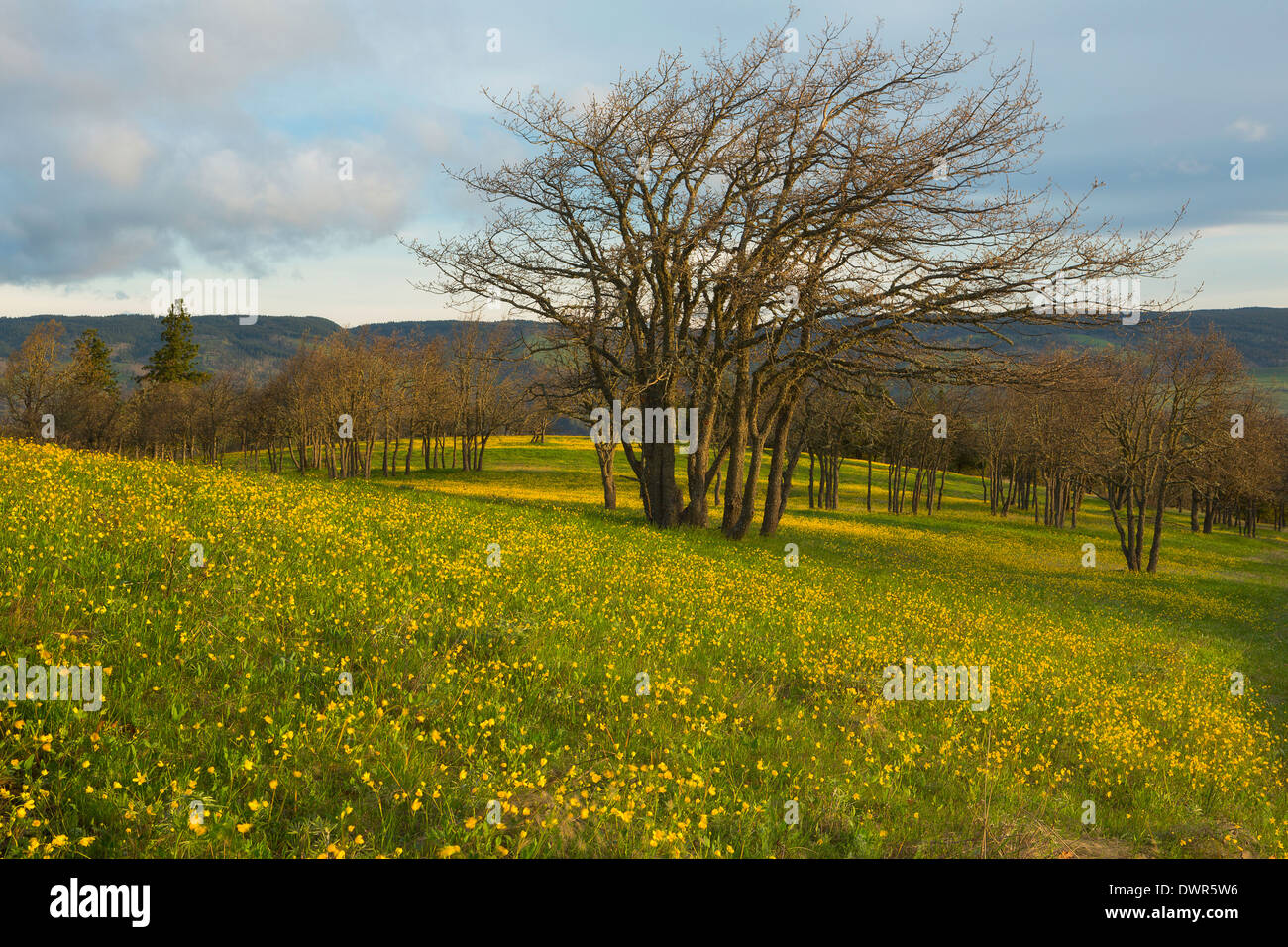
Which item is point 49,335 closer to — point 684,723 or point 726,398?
point 726,398

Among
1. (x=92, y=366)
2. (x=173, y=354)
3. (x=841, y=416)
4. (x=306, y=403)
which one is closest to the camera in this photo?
(x=841, y=416)

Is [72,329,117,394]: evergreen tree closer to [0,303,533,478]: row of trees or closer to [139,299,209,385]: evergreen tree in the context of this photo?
[0,303,533,478]: row of trees

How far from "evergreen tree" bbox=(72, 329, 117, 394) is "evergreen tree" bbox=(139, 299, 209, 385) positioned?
4403 mm

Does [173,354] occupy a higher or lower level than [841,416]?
higher

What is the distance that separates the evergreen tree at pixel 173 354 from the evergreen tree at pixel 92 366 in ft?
14.4

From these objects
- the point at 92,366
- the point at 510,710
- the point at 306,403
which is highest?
the point at 92,366

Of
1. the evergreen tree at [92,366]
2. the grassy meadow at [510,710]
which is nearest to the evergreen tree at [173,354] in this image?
the evergreen tree at [92,366]

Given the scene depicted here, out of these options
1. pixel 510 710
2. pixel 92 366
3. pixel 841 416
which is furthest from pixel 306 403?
pixel 510 710

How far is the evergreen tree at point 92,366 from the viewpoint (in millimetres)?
81481

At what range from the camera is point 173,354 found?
97.6 meters

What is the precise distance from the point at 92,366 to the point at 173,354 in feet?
36.2

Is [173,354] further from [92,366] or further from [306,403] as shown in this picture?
[306,403]

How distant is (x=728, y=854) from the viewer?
18.3 ft

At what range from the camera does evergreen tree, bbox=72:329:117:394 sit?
81.5 metres
